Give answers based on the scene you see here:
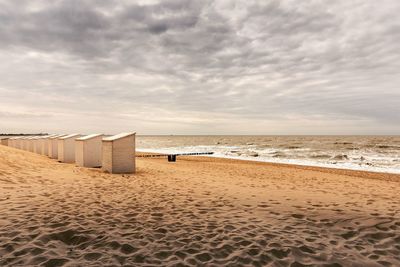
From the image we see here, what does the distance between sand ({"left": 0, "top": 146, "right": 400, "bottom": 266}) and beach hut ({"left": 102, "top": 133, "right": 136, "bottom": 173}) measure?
349 cm

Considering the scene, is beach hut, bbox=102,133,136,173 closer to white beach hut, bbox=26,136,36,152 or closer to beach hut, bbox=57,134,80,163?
beach hut, bbox=57,134,80,163

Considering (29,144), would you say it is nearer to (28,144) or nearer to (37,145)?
(28,144)

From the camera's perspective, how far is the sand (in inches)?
197

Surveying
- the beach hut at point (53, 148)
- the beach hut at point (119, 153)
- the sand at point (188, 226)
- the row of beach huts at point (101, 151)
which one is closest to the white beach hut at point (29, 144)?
the beach hut at point (53, 148)

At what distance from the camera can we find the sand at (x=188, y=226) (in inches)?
197

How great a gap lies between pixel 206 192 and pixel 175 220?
12.4 ft

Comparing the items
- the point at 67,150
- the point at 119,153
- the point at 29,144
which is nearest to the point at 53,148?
the point at 67,150

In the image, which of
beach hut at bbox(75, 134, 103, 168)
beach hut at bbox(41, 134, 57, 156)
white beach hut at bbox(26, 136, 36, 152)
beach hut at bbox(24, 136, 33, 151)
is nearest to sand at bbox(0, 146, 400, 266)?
beach hut at bbox(75, 134, 103, 168)

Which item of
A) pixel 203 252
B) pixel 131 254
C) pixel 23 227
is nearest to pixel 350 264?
pixel 203 252

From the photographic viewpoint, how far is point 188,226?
653 centimetres

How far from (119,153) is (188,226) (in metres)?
8.80

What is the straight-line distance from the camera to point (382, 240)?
19.6ft

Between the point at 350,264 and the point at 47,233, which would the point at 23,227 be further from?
the point at 350,264

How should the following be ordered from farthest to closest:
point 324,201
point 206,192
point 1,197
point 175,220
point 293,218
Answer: point 206,192 < point 324,201 < point 1,197 < point 293,218 < point 175,220
